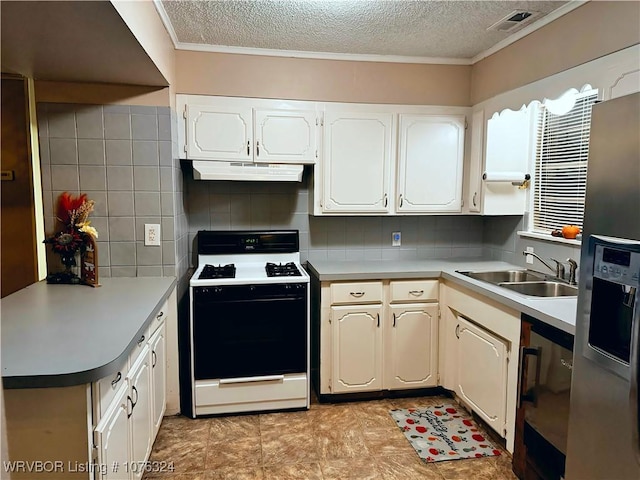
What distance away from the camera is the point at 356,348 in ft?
9.37

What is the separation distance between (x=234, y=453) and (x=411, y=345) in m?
1.32

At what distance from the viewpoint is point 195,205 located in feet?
10.2

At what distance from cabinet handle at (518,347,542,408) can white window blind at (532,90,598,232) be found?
1.00m

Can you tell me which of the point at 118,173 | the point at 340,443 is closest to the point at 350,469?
the point at 340,443

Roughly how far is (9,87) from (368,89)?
2298mm

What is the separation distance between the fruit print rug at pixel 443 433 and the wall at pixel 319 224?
1.18 metres

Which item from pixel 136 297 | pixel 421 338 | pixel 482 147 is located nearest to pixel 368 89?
pixel 482 147

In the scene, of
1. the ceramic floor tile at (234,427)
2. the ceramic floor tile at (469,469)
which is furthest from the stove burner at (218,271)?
the ceramic floor tile at (469,469)

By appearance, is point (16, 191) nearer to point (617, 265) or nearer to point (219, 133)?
point (219, 133)

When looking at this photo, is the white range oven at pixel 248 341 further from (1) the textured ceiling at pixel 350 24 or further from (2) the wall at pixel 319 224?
(1) the textured ceiling at pixel 350 24

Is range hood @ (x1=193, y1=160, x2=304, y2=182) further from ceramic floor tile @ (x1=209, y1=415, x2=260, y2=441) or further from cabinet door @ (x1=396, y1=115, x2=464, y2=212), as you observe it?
ceramic floor tile @ (x1=209, y1=415, x2=260, y2=441)

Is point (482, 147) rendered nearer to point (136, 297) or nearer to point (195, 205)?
point (195, 205)

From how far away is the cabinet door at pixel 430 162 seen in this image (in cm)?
302

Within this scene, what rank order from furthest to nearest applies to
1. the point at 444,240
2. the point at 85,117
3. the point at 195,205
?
1. the point at 444,240
2. the point at 195,205
3. the point at 85,117
